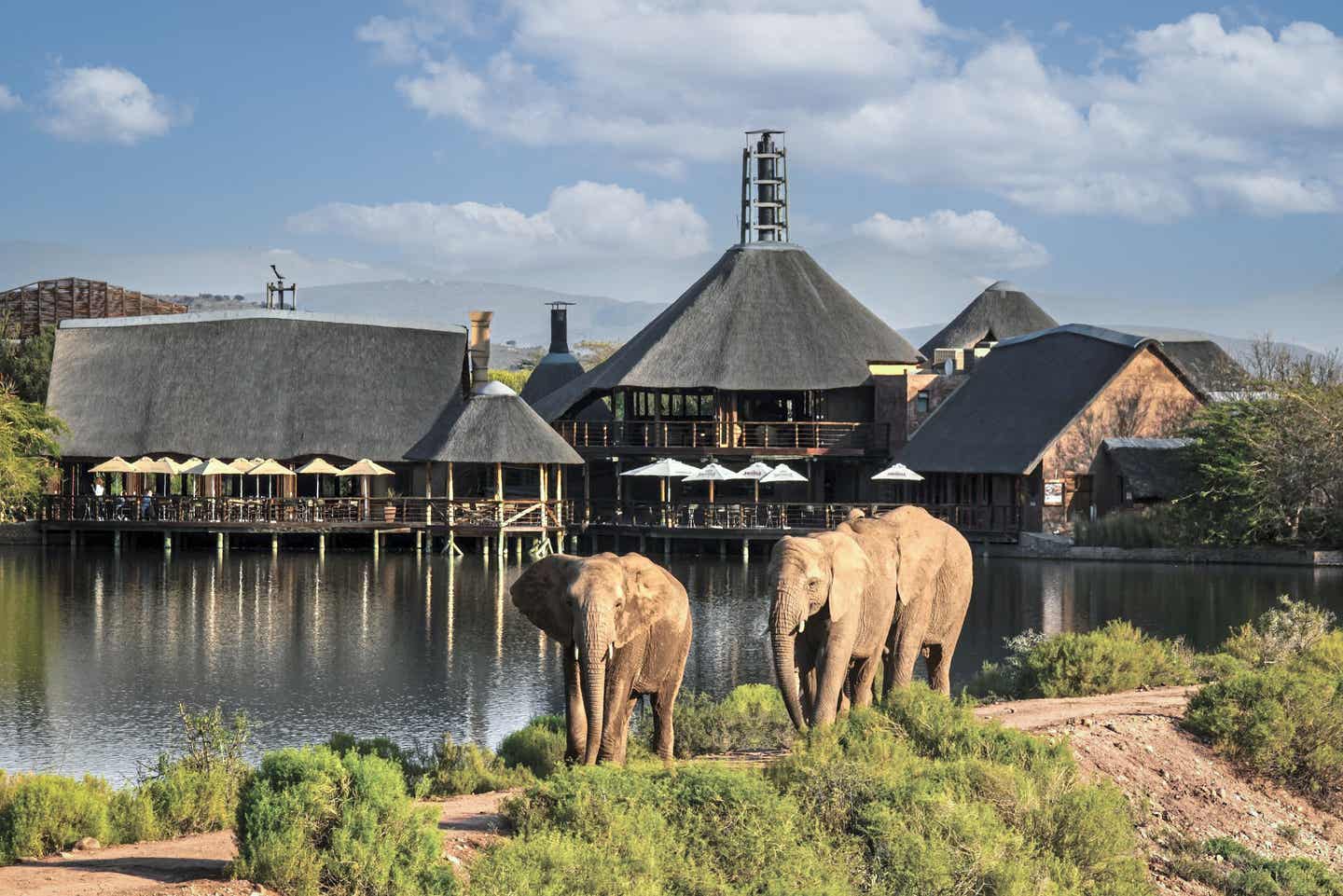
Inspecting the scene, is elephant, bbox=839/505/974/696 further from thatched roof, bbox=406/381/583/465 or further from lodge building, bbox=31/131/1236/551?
thatched roof, bbox=406/381/583/465

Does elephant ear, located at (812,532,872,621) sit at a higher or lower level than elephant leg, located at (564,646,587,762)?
higher

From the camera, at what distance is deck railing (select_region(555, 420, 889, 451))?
5400 cm

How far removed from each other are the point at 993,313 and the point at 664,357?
19.8 meters

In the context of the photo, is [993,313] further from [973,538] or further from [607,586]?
[607,586]

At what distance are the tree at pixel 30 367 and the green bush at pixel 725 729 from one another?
162ft

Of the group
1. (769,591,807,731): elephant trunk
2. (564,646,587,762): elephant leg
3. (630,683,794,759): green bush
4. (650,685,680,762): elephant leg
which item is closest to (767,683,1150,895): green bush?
(769,591,807,731): elephant trunk

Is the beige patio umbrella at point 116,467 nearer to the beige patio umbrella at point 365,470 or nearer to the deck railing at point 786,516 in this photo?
the beige patio umbrella at point 365,470

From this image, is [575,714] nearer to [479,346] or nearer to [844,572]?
[844,572]

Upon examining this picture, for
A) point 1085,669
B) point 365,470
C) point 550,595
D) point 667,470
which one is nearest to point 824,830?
point 550,595

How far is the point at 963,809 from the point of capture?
13.1 meters

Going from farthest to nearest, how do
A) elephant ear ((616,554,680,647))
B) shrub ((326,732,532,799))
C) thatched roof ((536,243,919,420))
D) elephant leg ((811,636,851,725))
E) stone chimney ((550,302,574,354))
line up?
stone chimney ((550,302,574,354)) < thatched roof ((536,243,919,420)) < elephant leg ((811,636,851,725)) < shrub ((326,732,532,799)) < elephant ear ((616,554,680,647))

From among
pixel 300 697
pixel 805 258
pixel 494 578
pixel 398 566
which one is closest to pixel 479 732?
pixel 300 697

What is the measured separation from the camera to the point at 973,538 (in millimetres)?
48594

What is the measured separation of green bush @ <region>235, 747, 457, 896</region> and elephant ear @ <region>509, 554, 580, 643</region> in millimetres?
3878
